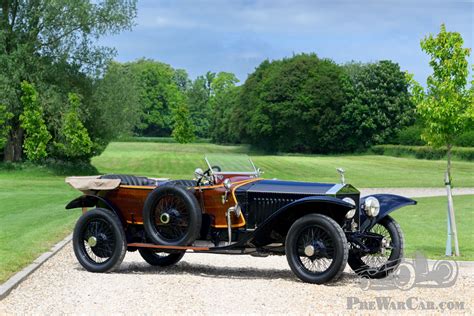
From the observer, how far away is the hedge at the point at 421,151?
59688 mm

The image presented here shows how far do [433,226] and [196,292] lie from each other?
36.8 ft

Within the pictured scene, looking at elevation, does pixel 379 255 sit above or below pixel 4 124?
below

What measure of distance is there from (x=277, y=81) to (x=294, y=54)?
1062 cm

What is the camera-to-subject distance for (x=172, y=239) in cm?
1040

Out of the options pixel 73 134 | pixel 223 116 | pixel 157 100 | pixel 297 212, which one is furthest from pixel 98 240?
pixel 157 100

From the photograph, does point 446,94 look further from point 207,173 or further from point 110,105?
point 110,105

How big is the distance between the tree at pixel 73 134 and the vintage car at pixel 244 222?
29.7 metres

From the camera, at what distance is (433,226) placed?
1862 centimetres

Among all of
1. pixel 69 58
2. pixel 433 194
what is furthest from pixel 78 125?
pixel 433 194

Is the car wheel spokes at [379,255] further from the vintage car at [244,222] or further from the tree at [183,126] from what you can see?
the tree at [183,126]

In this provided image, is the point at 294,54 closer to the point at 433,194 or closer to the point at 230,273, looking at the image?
the point at 433,194

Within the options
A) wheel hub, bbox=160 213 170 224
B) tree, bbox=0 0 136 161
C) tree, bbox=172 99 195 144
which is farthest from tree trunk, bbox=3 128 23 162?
tree, bbox=172 99 195 144

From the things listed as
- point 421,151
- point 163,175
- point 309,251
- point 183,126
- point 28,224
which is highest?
point 183,126

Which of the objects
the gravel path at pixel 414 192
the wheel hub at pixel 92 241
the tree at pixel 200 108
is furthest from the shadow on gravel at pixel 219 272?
the tree at pixel 200 108
